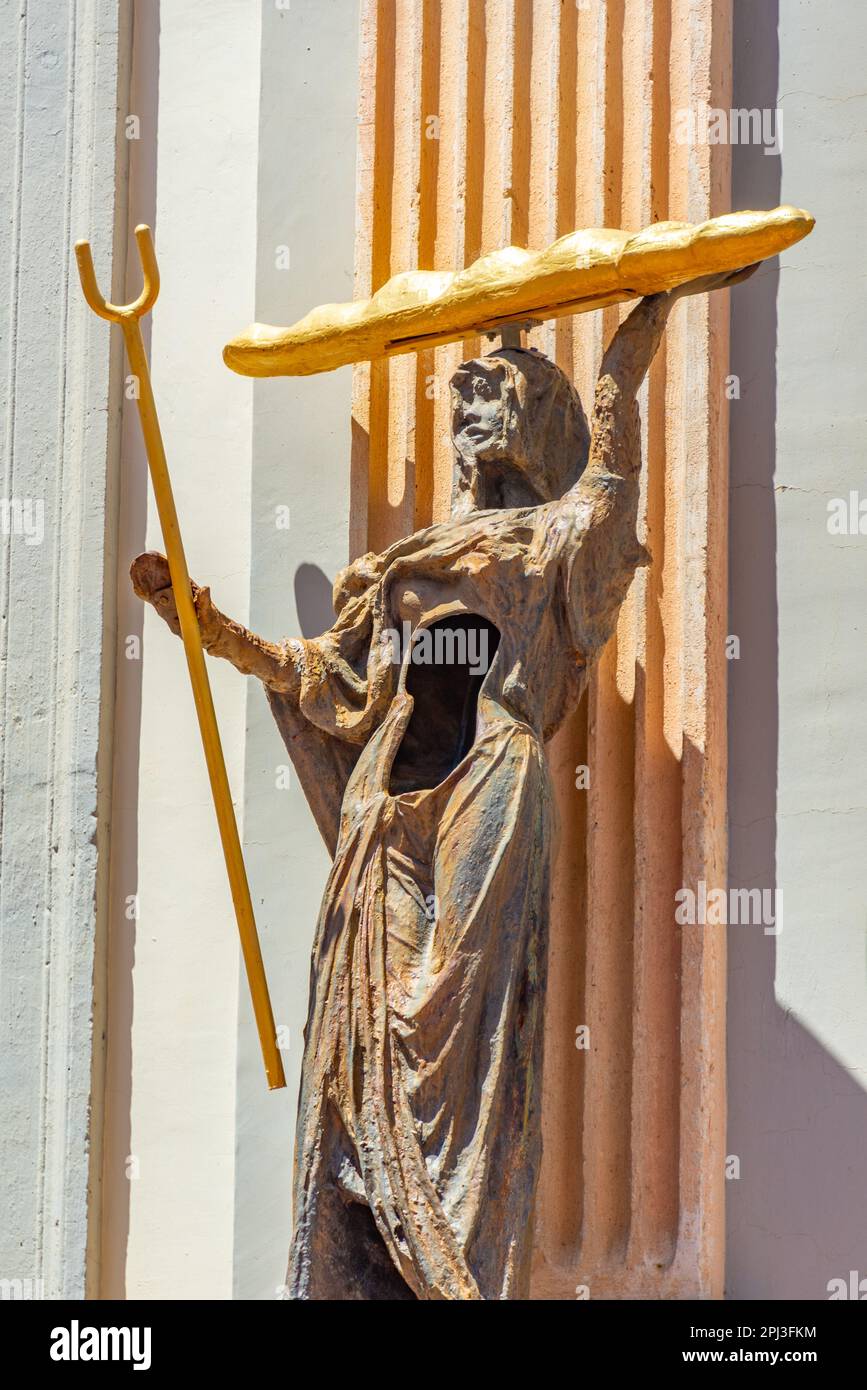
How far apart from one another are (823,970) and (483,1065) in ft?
3.13

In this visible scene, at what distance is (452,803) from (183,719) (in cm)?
101

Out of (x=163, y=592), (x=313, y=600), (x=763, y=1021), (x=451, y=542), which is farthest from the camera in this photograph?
(x=313, y=600)

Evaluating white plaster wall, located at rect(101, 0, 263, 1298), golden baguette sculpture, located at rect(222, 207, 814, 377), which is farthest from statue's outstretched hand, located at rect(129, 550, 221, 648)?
white plaster wall, located at rect(101, 0, 263, 1298)

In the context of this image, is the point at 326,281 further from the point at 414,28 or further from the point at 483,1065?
the point at 483,1065

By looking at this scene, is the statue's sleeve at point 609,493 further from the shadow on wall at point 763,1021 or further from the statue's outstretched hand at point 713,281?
the shadow on wall at point 763,1021

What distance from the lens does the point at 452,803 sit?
14.1ft

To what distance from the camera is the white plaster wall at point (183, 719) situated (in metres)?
4.95

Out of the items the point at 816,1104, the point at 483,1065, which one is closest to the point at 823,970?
the point at 816,1104

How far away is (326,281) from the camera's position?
5.17 m

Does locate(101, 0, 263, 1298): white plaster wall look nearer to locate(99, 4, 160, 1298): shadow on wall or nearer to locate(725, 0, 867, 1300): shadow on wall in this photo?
locate(99, 4, 160, 1298): shadow on wall

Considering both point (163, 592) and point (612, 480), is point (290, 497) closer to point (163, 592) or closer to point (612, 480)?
point (163, 592)

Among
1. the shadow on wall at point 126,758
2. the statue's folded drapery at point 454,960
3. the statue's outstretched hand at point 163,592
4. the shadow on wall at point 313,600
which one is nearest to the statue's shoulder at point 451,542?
the statue's folded drapery at point 454,960

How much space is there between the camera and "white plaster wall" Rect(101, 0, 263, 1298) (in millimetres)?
4949

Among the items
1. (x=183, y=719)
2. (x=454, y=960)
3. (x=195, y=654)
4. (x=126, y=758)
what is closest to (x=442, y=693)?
(x=195, y=654)
